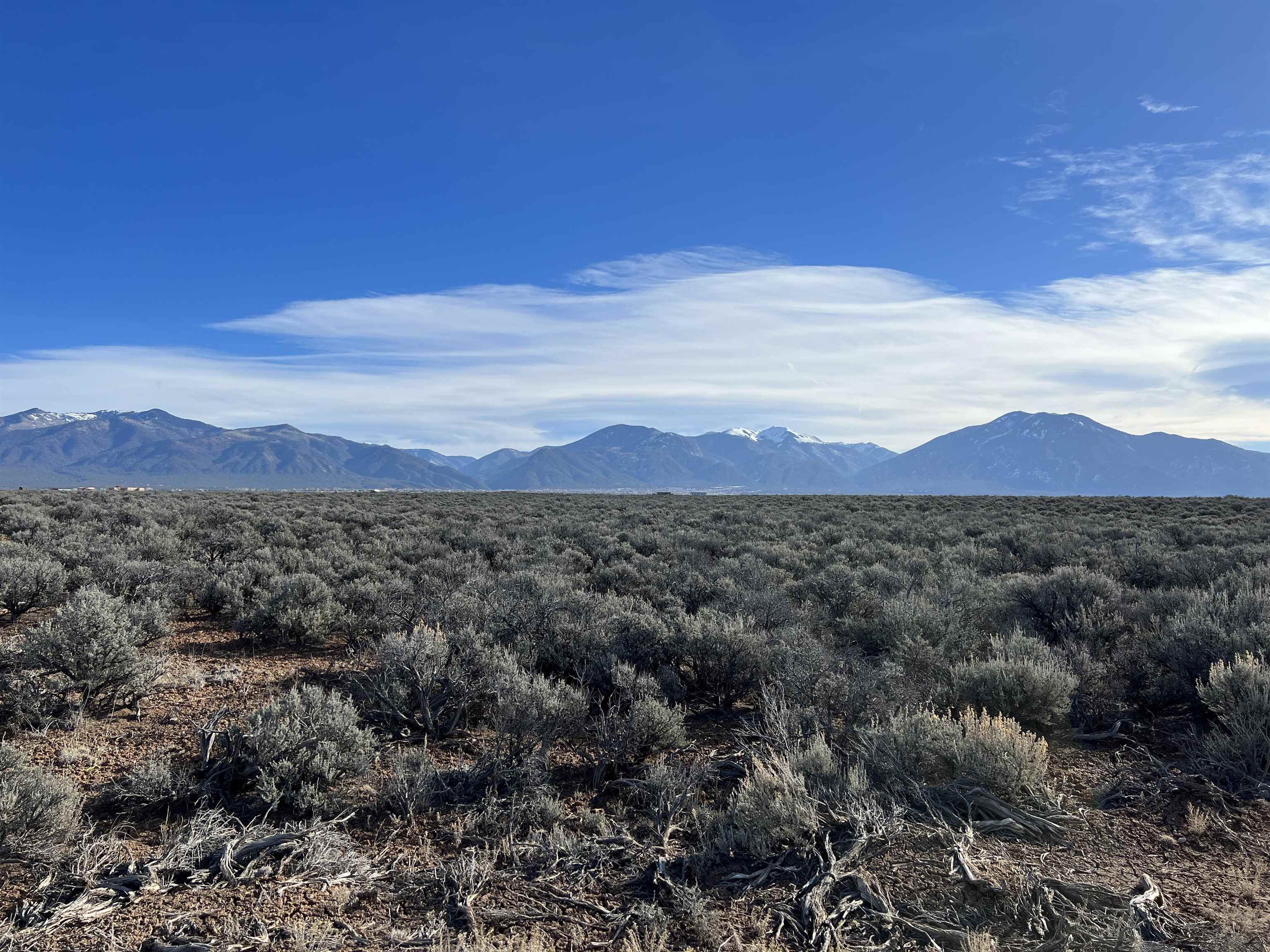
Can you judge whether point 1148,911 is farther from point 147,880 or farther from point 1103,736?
point 147,880

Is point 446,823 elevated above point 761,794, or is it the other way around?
point 761,794

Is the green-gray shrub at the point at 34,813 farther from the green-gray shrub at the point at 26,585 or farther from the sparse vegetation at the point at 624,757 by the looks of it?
the green-gray shrub at the point at 26,585

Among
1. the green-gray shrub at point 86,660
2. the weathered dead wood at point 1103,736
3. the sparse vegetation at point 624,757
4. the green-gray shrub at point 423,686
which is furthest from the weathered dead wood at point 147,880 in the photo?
the weathered dead wood at point 1103,736

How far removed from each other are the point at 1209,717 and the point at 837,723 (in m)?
3.26

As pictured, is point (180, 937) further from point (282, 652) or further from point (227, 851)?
point (282, 652)

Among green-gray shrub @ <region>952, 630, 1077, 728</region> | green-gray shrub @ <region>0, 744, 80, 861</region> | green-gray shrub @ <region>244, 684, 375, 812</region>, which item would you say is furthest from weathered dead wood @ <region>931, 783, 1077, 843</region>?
green-gray shrub @ <region>0, 744, 80, 861</region>

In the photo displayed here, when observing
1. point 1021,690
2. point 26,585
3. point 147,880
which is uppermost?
point 26,585

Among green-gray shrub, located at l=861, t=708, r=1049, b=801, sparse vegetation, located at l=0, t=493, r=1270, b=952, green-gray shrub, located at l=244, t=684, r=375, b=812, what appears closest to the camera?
sparse vegetation, located at l=0, t=493, r=1270, b=952

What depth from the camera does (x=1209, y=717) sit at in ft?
17.8

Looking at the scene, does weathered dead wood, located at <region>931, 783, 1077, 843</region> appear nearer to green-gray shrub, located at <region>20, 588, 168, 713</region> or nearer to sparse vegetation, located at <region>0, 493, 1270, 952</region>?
sparse vegetation, located at <region>0, 493, 1270, 952</region>

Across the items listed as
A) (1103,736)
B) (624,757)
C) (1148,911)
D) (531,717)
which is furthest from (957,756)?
(531,717)

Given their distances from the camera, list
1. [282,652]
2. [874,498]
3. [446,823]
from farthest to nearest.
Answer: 1. [874,498]
2. [282,652]
3. [446,823]

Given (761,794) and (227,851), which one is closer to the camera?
(227,851)

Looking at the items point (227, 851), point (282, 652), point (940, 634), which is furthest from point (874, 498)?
point (227, 851)
